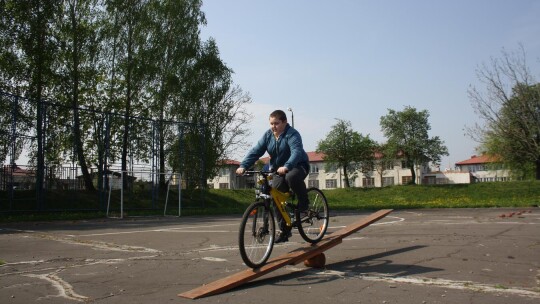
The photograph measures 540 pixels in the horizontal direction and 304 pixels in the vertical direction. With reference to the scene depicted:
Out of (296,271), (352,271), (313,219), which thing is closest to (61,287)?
(296,271)

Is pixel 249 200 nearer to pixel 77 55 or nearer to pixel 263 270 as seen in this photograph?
pixel 77 55

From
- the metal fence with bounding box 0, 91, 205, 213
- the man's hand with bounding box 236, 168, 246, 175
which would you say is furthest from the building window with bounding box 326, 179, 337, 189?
the man's hand with bounding box 236, 168, 246, 175

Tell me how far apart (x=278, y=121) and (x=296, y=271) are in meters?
1.96

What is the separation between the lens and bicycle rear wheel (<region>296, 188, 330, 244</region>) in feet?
21.1

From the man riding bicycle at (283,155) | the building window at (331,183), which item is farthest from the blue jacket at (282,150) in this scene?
the building window at (331,183)

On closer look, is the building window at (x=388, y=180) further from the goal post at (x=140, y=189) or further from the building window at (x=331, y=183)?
the goal post at (x=140, y=189)

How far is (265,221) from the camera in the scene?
5641mm

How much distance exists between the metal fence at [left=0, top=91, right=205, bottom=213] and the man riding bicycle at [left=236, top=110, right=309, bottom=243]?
49.5ft

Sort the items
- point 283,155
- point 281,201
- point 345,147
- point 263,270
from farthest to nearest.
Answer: point 345,147 < point 283,155 < point 281,201 < point 263,270

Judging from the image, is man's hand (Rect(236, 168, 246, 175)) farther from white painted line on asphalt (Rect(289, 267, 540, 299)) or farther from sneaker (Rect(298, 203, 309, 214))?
white painted line on asphalt (Rect(289, 267, 540, 299))

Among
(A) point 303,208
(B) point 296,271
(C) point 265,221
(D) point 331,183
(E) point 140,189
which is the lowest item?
(B) point 296,271

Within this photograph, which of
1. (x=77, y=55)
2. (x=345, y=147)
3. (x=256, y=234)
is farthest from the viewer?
(x=345, y=147)

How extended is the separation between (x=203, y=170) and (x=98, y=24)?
10976 mm

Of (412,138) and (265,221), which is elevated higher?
(412,138)
